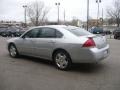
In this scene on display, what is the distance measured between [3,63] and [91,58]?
12.1 ft

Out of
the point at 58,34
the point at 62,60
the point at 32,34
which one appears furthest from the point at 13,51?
the point at 62,60

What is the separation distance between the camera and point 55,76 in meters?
6.29

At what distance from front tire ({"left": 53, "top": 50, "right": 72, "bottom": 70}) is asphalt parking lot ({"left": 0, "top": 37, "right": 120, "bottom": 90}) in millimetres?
215

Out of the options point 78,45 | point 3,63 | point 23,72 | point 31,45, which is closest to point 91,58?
point 78,45

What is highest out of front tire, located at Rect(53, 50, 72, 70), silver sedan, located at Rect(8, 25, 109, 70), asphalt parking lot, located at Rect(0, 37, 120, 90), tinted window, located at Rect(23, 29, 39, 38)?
tinted window, located at Rect(23, 29, 39, 38)

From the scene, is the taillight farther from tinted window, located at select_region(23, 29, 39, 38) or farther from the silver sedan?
tinted window, located at select_region(23, 29, 39, 38)

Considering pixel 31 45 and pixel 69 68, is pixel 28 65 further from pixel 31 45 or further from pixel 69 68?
pixel 69 68

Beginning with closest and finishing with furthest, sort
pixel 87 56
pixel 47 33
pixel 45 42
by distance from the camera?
pixel 87 56 < pixel 45 42 < pixel 47 33

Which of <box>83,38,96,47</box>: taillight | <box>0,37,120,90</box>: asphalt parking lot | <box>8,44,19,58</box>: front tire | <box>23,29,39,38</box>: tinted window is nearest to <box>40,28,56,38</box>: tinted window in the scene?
<box>23,29,39,38</box>: tinted window

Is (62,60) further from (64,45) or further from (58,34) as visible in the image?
(58,34)

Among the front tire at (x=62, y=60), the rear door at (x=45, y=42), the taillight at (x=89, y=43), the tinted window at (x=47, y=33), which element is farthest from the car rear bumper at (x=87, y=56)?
the tinted window at (x=47, y=33)

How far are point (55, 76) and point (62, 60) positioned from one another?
0.91 metres

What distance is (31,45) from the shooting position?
Result: 823cm

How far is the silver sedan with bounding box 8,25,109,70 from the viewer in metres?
6.53
